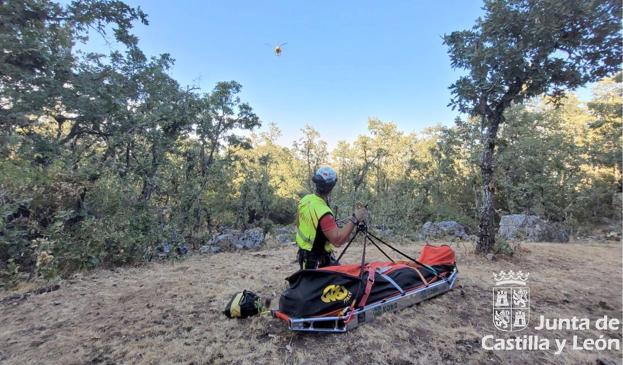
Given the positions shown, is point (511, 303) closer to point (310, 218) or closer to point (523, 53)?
point (310, 218)

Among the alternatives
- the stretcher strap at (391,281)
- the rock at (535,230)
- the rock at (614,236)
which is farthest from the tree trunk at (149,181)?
the rock at (614,236)

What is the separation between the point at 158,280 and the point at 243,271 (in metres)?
1.36

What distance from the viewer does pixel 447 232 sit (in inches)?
416

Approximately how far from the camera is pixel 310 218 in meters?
2.84

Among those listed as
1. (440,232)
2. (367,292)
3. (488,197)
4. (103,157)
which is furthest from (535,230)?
(103,157)

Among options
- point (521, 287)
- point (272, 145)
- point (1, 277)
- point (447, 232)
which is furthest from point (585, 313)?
point (272, 145)

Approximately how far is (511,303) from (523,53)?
14.0 ft

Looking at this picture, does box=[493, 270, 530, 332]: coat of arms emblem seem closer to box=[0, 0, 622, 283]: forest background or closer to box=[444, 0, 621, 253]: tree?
box=[444, 0, 621, 253]: tree

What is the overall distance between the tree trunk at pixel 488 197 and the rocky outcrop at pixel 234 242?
584cm

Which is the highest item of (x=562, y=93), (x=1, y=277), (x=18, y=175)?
(x=562, y=93)

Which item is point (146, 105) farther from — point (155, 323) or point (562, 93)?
point (562, 93)

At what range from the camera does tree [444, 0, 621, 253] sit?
4648 mm

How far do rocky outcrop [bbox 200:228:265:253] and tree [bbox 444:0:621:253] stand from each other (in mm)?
5970

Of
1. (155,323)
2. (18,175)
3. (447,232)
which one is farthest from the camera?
(447,232)
